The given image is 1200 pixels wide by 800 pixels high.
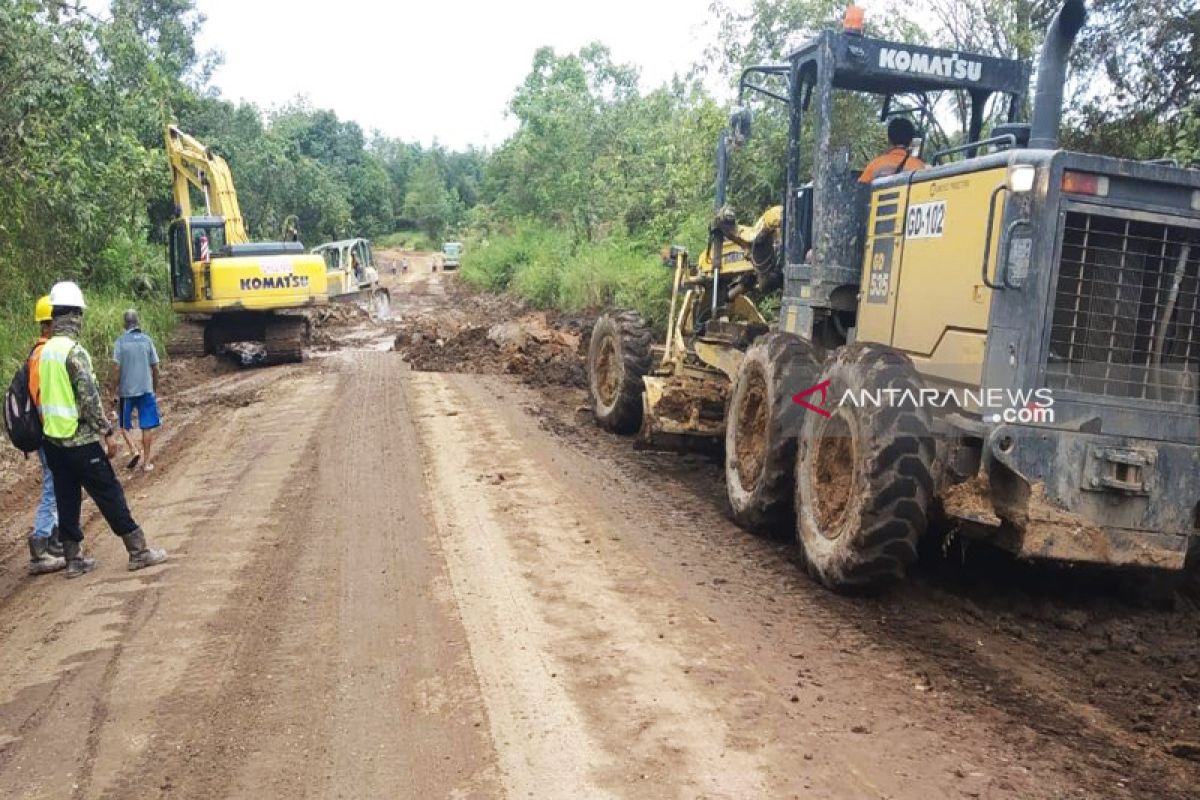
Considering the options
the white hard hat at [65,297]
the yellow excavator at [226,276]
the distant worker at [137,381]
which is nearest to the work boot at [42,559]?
the white hard hat at [65,297]

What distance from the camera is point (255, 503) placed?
7.34 m

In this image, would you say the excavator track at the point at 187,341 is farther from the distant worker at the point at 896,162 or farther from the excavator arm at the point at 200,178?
the distant worker at the point at 896,162

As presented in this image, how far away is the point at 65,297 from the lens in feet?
20.0

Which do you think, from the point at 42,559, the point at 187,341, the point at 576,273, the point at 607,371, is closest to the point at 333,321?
the point at 187,341

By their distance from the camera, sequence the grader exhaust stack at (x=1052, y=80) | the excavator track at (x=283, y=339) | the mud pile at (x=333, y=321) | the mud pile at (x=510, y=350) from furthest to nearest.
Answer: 1. the mud pile at (x=333, y=321)
2. the excavator track at (x=283, y=339)
3. the mud pile at (x=510, y=350)
4. the grader exhaust stack at (x=1052, y=80)

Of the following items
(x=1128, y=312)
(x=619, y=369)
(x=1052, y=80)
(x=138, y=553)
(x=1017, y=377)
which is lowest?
(x=138, y=553)

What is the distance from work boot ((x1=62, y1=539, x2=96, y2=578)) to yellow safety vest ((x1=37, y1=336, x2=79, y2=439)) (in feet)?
2.27

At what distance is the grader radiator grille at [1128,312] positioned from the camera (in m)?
4.88

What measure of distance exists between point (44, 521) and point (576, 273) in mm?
16225

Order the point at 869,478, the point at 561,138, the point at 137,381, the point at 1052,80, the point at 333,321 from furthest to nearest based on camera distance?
the point at 561,138
the point at 333,321
the point at 137,381
the point at 1052,80
the point at 869,478

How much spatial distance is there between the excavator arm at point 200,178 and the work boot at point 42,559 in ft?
39.2

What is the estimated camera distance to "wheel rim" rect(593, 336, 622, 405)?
32.8 feet

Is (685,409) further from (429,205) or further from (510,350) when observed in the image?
(429,205)

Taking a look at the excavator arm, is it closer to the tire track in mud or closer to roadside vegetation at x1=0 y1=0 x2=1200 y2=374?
roadside vegetation at x1=0 y1=0 x2=1200 y2=374
